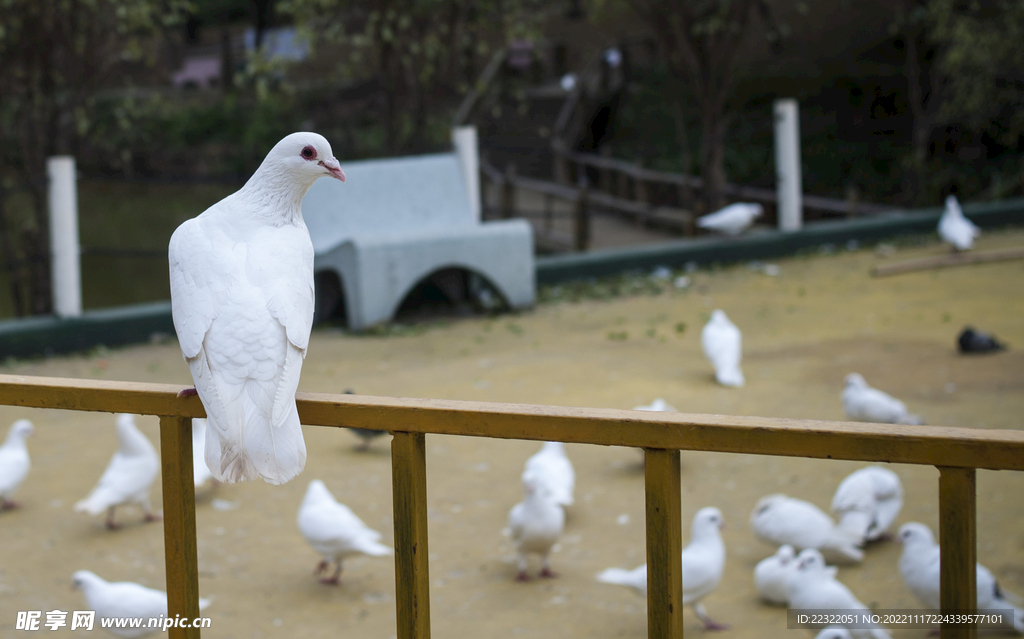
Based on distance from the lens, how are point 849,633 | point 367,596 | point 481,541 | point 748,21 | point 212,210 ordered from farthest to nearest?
point 748,21
point 481,541
point 367,596
point 849,633
point 212,210

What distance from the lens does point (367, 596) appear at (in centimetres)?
386

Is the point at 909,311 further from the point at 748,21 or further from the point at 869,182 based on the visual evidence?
the point at 869,182

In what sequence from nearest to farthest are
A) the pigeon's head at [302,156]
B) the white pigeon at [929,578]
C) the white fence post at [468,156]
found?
the pigeon's head at [302,156] < the white pigeon at [929,578] < the white fence post at [468,156]

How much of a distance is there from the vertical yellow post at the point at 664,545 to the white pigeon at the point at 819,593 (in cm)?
170

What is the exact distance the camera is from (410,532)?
183 cm

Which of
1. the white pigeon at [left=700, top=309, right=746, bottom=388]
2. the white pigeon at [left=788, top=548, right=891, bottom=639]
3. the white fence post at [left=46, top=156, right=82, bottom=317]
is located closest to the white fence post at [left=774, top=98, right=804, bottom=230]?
the white pigeon at [left=700, top=309, right=746, bottom=388]

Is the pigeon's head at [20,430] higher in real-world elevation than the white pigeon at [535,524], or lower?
higher

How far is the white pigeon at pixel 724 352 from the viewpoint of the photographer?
20.4 feet

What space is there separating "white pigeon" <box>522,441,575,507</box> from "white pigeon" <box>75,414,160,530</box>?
1.64 metres

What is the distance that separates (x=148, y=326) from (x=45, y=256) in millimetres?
970

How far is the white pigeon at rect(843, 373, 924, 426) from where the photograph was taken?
194 inches

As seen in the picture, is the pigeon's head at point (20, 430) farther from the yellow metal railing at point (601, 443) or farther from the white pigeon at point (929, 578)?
the white pigeon at point (929, 578)

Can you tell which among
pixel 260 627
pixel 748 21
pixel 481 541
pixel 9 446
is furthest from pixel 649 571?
pixel 748 21

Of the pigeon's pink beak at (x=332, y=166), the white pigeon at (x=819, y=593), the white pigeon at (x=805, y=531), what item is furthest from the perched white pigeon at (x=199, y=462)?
the white pigeon at (x=819, y=593)
